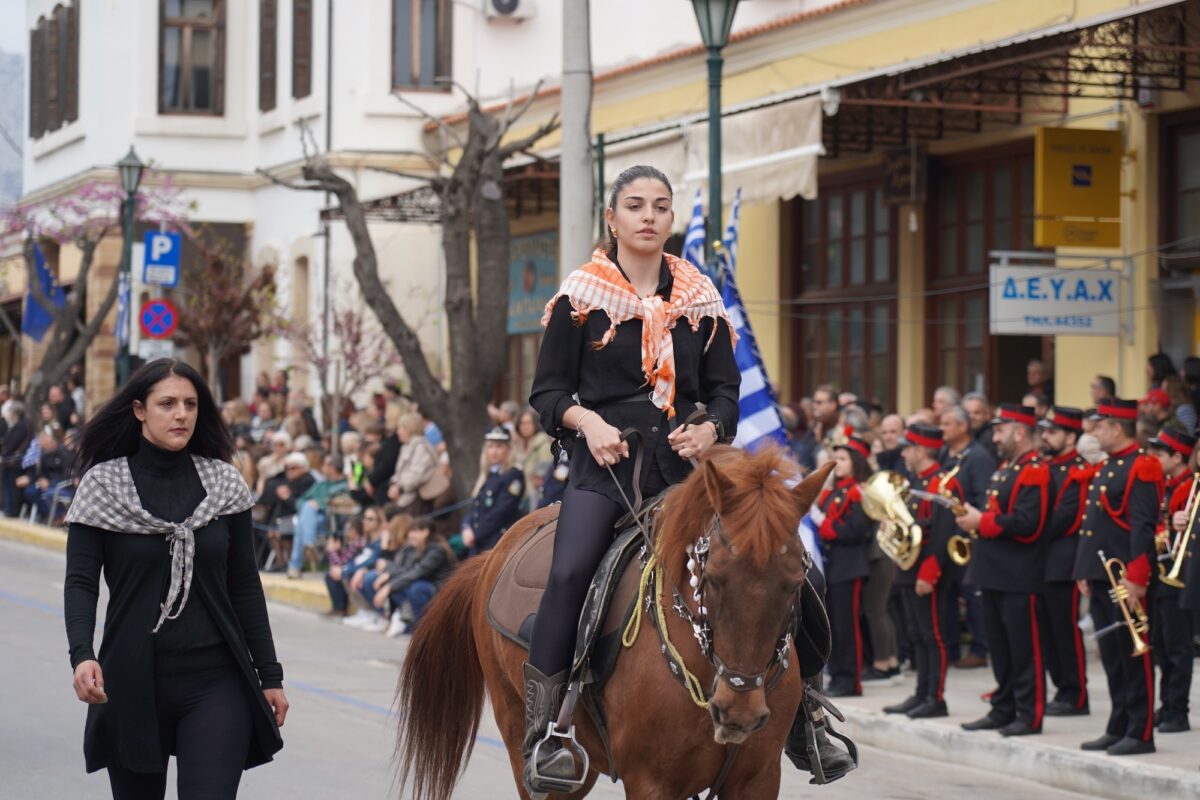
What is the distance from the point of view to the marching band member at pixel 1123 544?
11070 mm

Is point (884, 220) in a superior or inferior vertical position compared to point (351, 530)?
superior

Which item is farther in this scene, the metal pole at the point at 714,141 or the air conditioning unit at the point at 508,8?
the air conditioning unit at the point at 508,8

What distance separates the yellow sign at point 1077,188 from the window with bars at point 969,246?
2.07 m

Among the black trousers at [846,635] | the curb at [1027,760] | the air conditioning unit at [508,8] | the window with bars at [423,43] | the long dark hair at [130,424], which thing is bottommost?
the curb at [1027,760]

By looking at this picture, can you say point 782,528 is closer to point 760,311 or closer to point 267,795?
point 267,795

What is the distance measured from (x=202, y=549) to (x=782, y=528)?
5.98 ft

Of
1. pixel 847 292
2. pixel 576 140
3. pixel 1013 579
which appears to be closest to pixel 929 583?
pixel 1013 579

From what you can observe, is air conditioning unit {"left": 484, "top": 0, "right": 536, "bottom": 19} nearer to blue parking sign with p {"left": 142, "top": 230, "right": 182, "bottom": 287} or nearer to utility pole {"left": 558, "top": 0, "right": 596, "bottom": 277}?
blue parking sign with p {"left": 142, "top": 230, "right": 182, "bottom": 287}

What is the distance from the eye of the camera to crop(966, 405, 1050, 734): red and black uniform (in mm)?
11836

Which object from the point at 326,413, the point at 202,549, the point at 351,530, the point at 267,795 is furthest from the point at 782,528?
the point at 326,413

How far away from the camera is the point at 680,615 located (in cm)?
608

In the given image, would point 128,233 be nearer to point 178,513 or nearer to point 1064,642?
point 1064,642

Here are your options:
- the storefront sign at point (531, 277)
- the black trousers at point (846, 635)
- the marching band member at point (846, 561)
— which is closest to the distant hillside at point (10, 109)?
the storefront sign at point (531, 277)

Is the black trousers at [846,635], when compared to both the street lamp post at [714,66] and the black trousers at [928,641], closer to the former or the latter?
the black trousers at [928,641]
